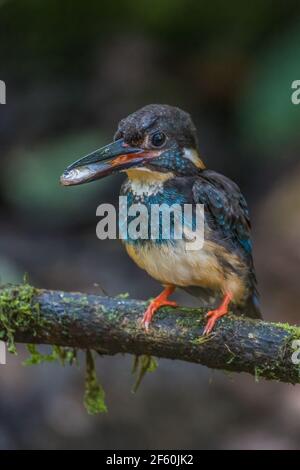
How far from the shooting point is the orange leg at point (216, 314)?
349 cm

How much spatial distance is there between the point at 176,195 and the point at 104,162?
0.37 m

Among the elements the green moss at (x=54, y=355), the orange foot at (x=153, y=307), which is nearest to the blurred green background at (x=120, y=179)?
the green moss at (x=54, y=355)

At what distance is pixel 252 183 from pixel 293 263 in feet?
4.73

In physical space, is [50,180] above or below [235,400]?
above

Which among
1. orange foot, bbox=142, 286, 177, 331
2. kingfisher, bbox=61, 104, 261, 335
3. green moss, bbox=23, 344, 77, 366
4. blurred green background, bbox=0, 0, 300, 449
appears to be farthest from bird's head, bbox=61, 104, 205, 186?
blurred green background, bbox=0, 0, 300, 449

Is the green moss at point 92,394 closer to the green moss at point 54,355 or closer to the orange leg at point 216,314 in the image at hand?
the green moss at point 54,355

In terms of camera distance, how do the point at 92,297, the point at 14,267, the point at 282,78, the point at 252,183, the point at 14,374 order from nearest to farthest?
the point at 92,297 → the point at 14,374 → the point at 14,267 → the point at 282,78 → the point at 252,183

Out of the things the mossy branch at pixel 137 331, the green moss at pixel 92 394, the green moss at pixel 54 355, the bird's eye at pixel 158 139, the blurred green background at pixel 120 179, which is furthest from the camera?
the blurred green background at pixel 120 179

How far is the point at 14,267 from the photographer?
22.5 feet

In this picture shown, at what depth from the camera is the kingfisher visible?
357 centimetres

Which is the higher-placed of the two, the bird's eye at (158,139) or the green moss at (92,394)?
the bird's eye at (158,139)
